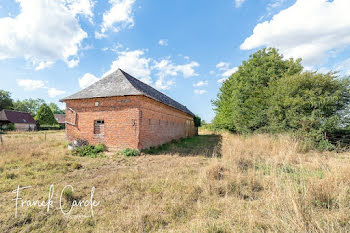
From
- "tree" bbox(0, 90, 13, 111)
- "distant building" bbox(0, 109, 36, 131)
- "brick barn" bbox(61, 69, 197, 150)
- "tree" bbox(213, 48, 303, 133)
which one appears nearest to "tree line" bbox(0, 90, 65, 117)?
"tree" bbox(0, 90, 13, 111)

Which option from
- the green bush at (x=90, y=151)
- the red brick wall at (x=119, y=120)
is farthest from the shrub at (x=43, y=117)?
the green bush at (x=90, y=151)

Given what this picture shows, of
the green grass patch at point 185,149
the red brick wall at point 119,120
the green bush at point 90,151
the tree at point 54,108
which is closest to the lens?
the green bush at point 90,151

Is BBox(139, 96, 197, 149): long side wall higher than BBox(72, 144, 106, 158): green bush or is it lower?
higher

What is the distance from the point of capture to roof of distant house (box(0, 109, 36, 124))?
110ft

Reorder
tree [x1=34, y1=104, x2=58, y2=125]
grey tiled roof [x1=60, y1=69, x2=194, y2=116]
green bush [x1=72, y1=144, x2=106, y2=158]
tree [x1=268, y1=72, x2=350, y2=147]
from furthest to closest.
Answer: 1. tree [x1=34, y1=104, x2=58, y2=125]
2. grey tiled roof [x1=60, y1=69, x2=194, y2=116]
3. green bush [x1=72, y1=144, x2=106, y2=158]
4. tree [x1=268, y1=72, x2=350, y2=147]

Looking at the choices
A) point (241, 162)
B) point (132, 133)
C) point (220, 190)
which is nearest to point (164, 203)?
point (220, 190)

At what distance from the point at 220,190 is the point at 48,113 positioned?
50730mm

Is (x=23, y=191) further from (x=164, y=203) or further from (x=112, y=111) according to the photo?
(x=112, y=111)

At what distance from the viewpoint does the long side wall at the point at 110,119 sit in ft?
32.8

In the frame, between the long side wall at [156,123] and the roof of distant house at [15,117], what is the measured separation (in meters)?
41.3

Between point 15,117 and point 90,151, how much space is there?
138ft

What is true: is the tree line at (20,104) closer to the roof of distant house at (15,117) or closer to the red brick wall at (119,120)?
the roof of distant house at (15,117)

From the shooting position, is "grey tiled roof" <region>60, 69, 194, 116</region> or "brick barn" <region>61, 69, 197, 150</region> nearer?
"brick barn" <region>61, 69, 197, 150</region>

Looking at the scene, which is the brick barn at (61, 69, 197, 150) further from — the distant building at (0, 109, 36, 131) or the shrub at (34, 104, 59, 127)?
the shrub at (34, 104, 59, 127)
